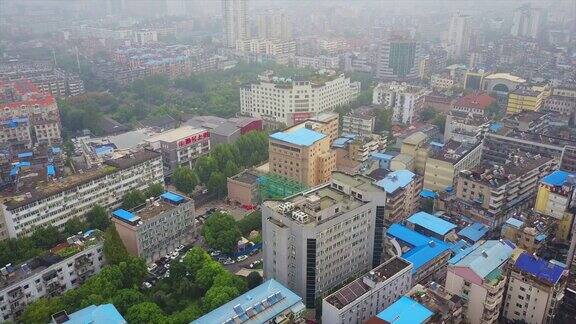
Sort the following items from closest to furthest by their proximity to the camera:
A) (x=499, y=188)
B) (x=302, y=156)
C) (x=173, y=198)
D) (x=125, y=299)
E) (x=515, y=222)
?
(x=125, y=299) → (x=515, y=222) → (x=499, y=188) → (x=173, y=198) → (x=302, y=156)

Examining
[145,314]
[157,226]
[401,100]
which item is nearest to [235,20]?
[401,100]

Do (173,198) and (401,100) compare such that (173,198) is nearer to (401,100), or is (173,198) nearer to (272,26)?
(401,100)

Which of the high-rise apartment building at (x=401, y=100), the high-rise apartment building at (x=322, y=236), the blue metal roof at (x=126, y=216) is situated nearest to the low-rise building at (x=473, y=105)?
the high-rise apartment building at (x=401, y=100)

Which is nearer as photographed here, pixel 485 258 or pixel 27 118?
pixel 485 258

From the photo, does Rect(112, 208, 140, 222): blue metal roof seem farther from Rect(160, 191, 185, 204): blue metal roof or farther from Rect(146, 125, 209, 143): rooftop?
Rect(146, 125, 209, 143): rooftop

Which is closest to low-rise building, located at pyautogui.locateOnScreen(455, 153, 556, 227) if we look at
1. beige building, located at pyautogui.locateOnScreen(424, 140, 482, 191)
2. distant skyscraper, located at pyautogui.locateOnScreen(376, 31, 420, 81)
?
beige building, located at pyautogui.locateOnScreen(424, 140, 482, 191)

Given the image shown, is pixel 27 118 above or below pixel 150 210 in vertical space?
above

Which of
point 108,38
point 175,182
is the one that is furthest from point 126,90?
point 108,38

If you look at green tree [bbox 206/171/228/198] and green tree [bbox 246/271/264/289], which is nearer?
green tree [bbox 246/271/264/289]
